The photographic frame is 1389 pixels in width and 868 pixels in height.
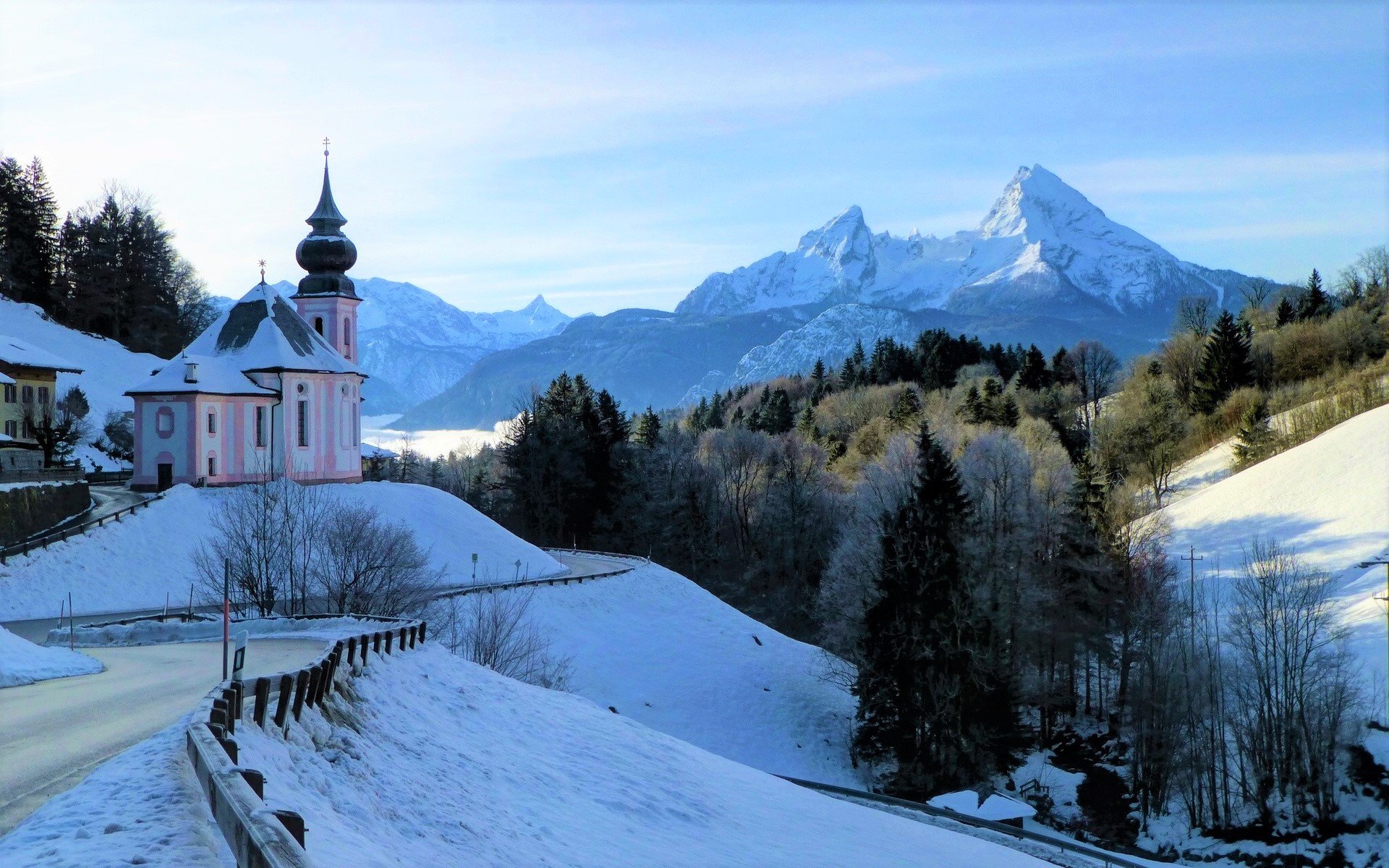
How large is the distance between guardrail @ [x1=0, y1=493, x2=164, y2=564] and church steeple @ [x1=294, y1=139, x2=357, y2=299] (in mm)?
→ 23294

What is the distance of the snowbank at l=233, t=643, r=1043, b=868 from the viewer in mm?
11422

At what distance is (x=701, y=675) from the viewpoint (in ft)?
154

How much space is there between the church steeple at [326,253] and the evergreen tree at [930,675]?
39.0 m

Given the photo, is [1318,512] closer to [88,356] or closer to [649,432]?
[649,432]

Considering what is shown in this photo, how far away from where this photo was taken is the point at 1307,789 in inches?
1438

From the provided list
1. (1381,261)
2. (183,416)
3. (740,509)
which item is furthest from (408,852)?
(1381,261)

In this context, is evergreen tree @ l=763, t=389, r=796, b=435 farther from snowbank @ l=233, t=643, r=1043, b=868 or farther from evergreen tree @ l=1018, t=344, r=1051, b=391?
snowbank @ l=233, t=643, r=1043, b=868

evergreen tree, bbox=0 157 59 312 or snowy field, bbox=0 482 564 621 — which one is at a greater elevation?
evergreen tree, bbox=0 157 59 312

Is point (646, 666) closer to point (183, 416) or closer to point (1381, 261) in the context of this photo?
point (183, 416)

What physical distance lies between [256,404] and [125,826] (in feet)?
164

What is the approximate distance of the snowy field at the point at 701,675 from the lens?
42750 mm

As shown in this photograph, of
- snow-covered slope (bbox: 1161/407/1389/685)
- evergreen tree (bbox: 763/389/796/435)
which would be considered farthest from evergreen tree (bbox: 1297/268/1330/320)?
evergreen tree (bbox: 763/389/796/435)

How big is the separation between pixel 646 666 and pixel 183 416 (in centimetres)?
2528

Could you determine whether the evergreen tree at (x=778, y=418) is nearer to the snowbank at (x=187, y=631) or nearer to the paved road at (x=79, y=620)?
the paved road at (x=79, y=620)
